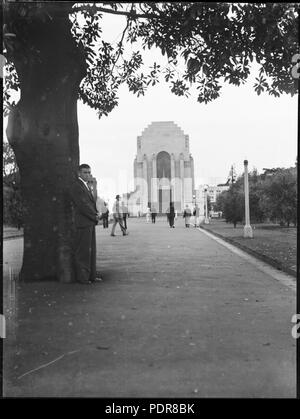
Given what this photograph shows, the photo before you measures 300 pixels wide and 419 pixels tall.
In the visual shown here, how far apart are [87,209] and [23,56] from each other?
2.46 metres

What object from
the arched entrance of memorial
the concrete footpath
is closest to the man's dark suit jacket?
the concrete footpath

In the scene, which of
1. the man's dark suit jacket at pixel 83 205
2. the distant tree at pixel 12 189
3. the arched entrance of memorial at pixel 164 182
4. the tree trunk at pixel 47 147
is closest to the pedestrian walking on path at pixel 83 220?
the man's dark suit jacket at pixel 83 205

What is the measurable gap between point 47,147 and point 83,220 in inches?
51.0

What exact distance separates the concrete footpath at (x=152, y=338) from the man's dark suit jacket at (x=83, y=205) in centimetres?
101

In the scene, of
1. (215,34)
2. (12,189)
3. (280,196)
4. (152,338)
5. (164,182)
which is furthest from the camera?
(164,182)

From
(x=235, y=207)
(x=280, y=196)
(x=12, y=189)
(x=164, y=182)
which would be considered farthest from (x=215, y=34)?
(x=164, y=182)

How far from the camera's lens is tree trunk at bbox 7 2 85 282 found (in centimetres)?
788

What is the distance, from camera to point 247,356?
13.9ft

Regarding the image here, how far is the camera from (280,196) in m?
31.2

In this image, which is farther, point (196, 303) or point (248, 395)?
point (196, 303)

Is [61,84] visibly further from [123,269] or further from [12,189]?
[12,189]

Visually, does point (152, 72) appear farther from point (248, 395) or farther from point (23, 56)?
point (248, 395)

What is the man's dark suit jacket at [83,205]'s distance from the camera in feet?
25.7
